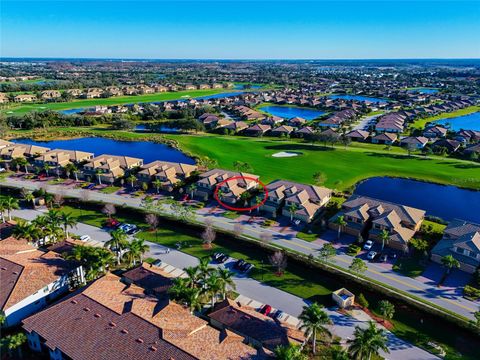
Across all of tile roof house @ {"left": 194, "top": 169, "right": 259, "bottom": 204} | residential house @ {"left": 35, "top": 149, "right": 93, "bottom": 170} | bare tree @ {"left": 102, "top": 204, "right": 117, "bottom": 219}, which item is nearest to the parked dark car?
tile roof house @ {"left": 194, "top": 169, "right": 259, "bottom": 204}

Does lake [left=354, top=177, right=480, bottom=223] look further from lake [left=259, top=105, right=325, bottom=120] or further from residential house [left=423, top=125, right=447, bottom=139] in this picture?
lake [left=259, top=105, right=325, bottom=120]

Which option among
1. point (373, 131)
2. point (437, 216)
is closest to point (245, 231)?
point (437, 216)

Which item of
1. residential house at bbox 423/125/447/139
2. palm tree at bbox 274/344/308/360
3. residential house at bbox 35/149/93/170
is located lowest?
palm tree at bbox 274/344/308/360

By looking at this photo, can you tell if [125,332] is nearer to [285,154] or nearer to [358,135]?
[285,154]

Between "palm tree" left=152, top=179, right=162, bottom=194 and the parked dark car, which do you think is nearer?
the parked dark car

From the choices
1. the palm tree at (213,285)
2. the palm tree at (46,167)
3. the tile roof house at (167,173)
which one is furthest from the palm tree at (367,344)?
the palm tree at (46,167)

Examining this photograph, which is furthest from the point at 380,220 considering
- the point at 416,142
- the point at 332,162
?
the point at 416,142

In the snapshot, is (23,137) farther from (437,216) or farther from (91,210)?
(437,216)
